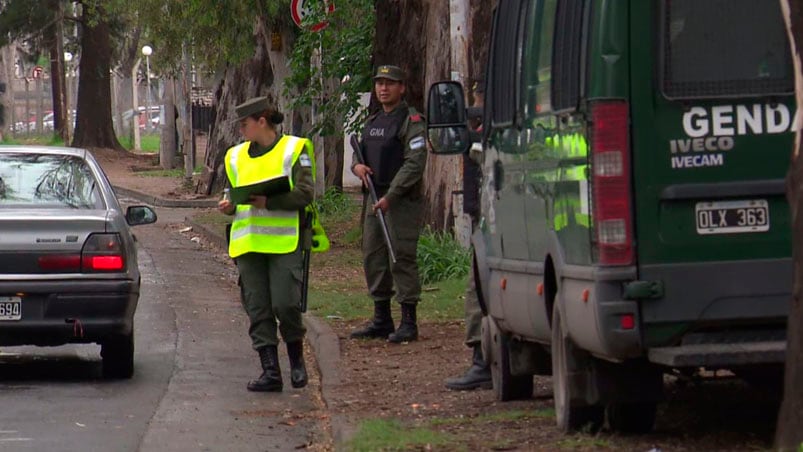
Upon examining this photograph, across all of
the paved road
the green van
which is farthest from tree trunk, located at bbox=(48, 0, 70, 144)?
the green van

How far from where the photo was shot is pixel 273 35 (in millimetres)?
25281

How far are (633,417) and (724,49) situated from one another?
1775 millimetres

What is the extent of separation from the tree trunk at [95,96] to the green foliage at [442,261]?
38.5 m

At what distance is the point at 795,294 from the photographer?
20.0 feet

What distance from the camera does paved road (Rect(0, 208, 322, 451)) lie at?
8.55m

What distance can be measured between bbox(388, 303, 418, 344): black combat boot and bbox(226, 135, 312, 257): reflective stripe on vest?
2.31 meters

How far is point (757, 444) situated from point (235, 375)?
4.60m

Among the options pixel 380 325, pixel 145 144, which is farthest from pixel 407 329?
pixel 145 144

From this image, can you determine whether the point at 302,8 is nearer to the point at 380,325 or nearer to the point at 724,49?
the point at 380,325

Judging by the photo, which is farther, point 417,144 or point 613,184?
point 417,144

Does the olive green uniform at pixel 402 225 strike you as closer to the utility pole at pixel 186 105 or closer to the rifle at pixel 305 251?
the rifle at pixel 305 251

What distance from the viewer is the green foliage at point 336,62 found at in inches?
816

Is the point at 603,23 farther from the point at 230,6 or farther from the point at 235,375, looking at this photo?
the point at 230,6

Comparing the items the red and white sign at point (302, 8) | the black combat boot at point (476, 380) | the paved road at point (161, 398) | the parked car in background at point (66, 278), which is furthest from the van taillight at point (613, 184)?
the red and white sign at point (302, 8)
